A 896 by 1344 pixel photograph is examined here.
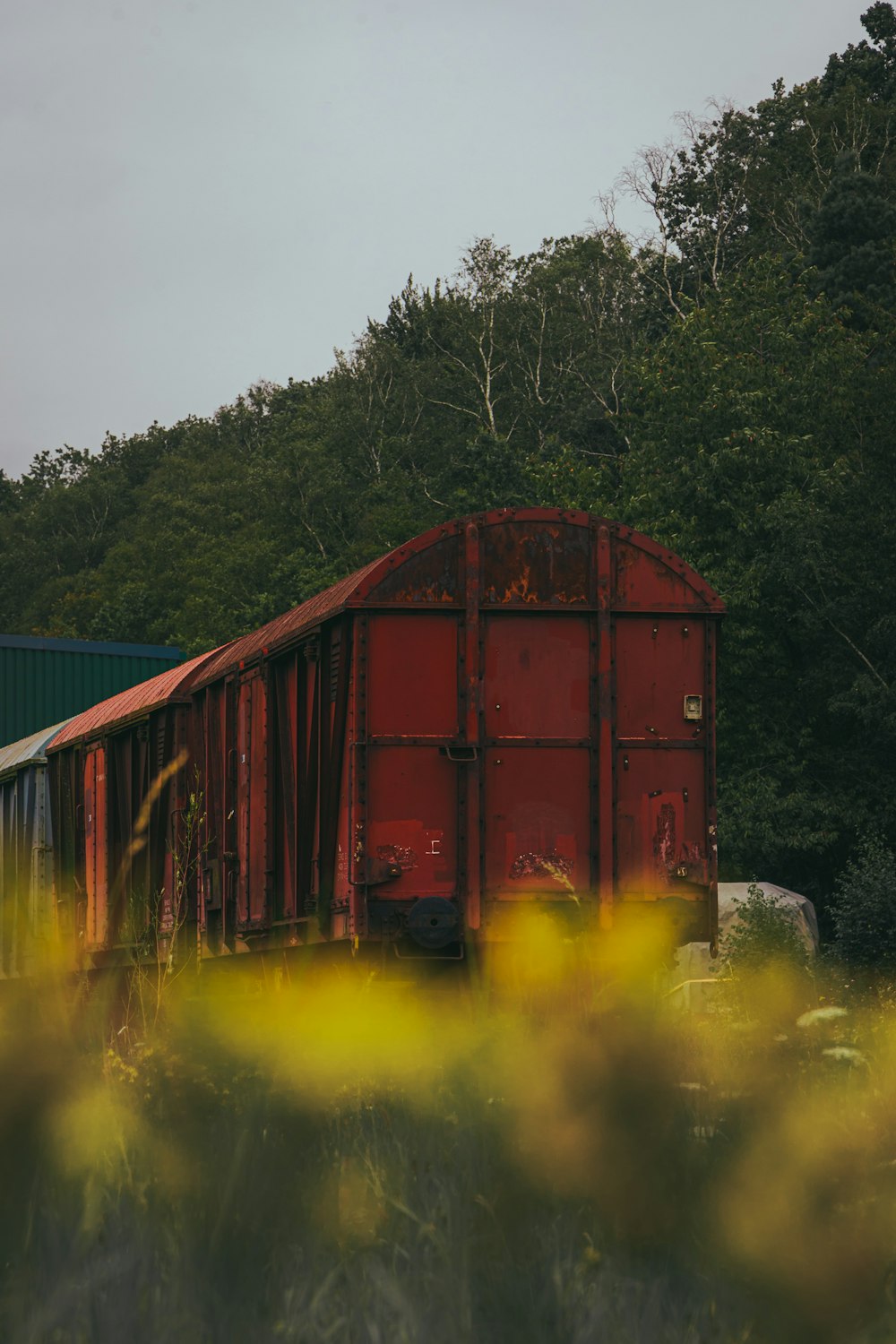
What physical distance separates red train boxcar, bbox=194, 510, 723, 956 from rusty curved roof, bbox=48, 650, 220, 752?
145 inches

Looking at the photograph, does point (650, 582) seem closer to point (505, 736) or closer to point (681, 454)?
point (505, 736)

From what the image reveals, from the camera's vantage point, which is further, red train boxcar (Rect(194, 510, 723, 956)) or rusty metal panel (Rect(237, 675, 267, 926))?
rusty metal panel (Rect(237, 675, 267, 926))

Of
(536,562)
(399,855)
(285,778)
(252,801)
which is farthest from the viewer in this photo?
(252,801)

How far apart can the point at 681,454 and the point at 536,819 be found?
1070 inches

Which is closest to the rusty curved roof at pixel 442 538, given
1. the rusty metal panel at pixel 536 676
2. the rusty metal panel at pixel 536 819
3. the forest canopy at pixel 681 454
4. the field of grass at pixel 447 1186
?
the rusty metal panel at pixel 536 676

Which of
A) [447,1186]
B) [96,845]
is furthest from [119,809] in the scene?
[447,1186]

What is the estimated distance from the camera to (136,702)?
15844 mm

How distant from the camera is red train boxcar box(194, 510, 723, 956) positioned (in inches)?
410

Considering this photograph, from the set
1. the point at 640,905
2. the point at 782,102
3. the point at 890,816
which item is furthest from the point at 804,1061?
the point at 782,102

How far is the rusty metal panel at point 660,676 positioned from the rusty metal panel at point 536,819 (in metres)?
0.49

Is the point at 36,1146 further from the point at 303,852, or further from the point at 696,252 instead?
the point at 696,252

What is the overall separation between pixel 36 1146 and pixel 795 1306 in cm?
276

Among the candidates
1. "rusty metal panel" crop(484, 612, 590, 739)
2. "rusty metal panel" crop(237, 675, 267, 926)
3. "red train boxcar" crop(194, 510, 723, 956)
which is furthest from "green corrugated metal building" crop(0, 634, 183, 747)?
"rusty metal panel" crop(484, 612, 590, 739)

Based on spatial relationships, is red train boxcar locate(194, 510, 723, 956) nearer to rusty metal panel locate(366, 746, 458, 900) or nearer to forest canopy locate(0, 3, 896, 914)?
rusty metal panel locate(366, 746, 458, 900)
